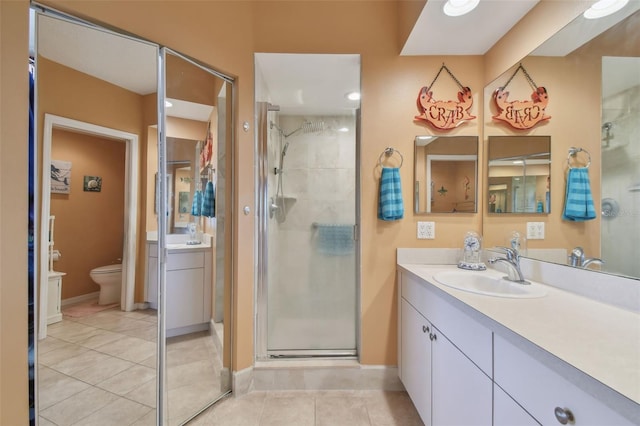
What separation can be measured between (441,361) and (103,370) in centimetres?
169

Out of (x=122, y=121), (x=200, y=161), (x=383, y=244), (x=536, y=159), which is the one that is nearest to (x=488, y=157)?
(x=536, y=159)

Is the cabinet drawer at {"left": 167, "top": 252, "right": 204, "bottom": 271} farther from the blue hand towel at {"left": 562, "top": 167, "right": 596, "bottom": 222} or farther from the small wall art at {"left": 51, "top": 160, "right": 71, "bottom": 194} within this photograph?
the blue hand towel at {"left": 562, "top": 167, "right": 596, "bottom": 222}

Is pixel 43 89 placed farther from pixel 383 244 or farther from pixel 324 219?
pixel 383 244

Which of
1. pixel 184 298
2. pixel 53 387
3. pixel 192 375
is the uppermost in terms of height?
pixel 184 298

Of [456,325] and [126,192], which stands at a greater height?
[126,192]

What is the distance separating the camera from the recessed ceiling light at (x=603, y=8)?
1056 mm

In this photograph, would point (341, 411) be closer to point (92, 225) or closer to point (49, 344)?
point (49, 344)

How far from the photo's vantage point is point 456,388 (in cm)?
113

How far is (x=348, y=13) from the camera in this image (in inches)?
74.1

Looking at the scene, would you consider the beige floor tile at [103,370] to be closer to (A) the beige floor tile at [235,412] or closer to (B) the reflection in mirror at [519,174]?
(A) the beige floor tile at [235,412]

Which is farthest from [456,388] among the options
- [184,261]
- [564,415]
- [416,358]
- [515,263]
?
[184,261]

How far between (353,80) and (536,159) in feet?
4.43

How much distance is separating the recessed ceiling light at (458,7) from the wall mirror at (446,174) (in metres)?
0.72

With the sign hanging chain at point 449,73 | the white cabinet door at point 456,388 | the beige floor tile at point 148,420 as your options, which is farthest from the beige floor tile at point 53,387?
the sign hanging chain at point 449,73
